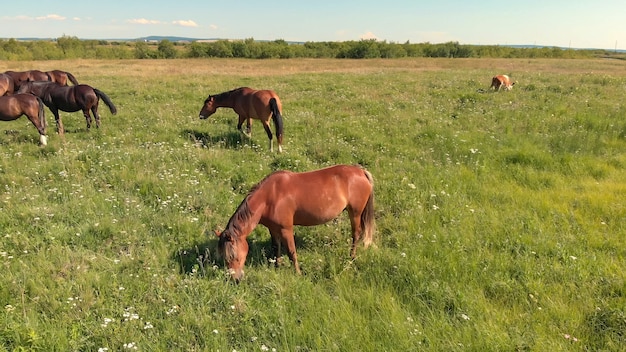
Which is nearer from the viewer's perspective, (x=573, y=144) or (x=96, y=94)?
(x=573, y=144)

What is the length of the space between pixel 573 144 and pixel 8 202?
480 inches

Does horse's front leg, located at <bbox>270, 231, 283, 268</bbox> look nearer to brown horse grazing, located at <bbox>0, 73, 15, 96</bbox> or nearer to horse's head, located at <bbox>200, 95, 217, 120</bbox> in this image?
horse's head, located at <bbox>200, 95, 217, 120</bbox>

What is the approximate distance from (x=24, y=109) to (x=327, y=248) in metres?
9.48

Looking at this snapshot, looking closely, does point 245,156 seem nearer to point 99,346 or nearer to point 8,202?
point 8,202

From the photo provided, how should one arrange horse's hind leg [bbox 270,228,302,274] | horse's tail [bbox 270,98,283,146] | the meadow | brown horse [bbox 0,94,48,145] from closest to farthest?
the meadow, horse's hind leg [bbox 270,228,302,274], horse's tail [bbox 270,98,283,146], brown horse [bbox 0,94,48,145]

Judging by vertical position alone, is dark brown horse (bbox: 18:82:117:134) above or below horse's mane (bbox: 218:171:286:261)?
above

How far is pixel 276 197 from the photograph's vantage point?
15.7ft

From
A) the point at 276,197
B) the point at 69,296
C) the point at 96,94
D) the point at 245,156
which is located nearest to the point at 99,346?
the point at 69,296

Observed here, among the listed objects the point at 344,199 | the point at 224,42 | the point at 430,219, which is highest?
the point at 224,42

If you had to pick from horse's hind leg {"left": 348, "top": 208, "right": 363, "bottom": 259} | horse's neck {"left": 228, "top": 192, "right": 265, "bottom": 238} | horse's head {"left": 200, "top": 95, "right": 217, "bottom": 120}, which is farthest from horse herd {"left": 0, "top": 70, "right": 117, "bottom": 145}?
horse's hind leg {"left": 348, "top": 208, "right": 363, "bottom": 259}

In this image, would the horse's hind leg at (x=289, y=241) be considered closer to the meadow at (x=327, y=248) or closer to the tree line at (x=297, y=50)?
the meadow at (x=327, y=248)

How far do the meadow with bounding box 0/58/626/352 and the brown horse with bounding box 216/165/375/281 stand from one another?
0.95 feet

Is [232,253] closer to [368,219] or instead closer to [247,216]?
[247,216]

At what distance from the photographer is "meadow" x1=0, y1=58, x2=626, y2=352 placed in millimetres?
3693
